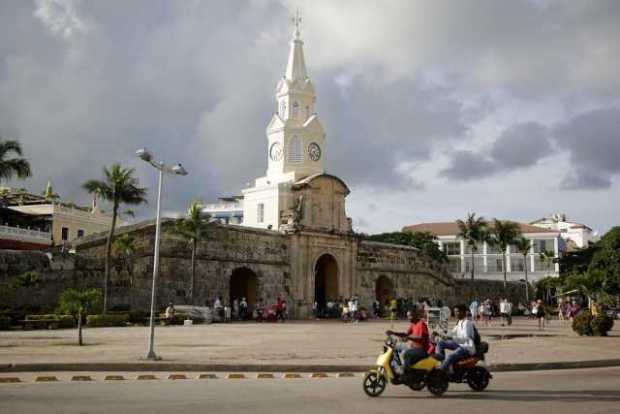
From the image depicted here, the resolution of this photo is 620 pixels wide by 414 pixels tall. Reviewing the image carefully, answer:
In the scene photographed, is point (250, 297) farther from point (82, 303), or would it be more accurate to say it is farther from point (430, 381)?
point (430, 381)

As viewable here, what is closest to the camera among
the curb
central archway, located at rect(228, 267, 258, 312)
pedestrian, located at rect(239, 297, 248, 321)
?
the curb

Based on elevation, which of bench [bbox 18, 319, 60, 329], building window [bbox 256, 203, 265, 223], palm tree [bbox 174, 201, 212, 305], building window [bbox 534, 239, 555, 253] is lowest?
bench [bbox 18, 319, 60, 329]

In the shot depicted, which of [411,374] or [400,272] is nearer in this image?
[411,374]

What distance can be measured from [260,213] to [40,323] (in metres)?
19.7

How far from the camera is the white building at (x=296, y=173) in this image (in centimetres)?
4084

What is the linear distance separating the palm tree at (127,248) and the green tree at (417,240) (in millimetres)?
41418

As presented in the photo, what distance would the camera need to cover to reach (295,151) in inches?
1671

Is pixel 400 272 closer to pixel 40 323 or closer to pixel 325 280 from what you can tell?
pixel 325 280

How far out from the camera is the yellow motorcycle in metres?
10.5

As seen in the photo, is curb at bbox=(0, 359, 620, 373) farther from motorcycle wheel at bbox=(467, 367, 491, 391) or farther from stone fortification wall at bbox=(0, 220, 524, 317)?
stone fortification wall at bbox=(0, 220, 524, 317)

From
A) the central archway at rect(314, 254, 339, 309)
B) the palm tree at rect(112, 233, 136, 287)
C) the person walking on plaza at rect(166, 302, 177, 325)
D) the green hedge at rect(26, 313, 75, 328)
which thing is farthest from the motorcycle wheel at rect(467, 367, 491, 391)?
the central archway at rect(314, 254, 339, 309)

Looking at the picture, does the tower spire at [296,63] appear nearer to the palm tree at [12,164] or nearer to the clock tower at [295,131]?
the clock tower at [295,131]

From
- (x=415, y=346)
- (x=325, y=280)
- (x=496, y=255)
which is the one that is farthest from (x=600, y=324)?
(x=496, y=255)

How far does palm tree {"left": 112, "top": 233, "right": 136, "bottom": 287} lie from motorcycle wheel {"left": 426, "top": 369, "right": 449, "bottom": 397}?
2157 cm
